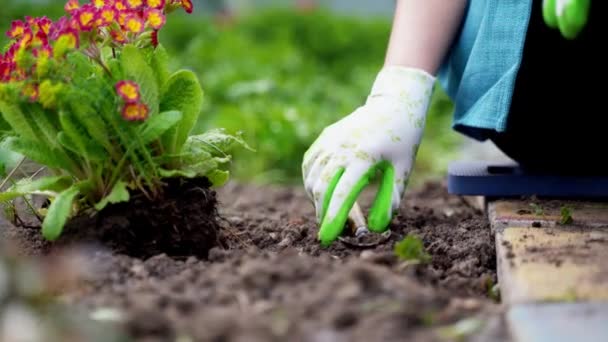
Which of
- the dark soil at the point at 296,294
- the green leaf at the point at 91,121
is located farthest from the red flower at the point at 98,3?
the dark soil at the point at 296,294

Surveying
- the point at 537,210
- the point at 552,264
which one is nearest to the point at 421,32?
the point at 537,210

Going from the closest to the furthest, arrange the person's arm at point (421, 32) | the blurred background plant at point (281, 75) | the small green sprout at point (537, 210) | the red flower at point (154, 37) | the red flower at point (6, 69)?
the red flower at point (6, 69) → the red flower at point (154, 37) → the small green sprout at point (537, 210) → the person's arm at point (421, 32) → the blurred background plant at point (281, 75)

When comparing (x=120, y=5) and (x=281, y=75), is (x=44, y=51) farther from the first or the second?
(x=281, y=75)

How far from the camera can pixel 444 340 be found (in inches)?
40.8

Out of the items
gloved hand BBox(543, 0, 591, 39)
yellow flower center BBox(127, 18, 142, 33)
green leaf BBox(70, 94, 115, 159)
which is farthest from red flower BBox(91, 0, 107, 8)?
gloved hand BBox(543, 0, 591, 39)

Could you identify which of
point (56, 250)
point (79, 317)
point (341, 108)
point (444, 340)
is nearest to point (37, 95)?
point (56, 250)

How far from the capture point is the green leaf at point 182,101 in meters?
1.66

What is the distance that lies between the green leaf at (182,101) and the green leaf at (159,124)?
101 millimetres

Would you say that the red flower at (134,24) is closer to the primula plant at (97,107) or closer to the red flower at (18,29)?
the primula plant at (97,107)

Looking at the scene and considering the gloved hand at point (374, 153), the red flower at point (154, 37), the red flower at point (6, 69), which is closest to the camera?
the red flower at point (6, 69)

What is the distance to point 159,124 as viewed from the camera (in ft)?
5.06

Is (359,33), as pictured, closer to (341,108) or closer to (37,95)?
(341,108)

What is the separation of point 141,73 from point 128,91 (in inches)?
4.1

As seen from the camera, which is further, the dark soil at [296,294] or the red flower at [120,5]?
the red flower at [120,5]
